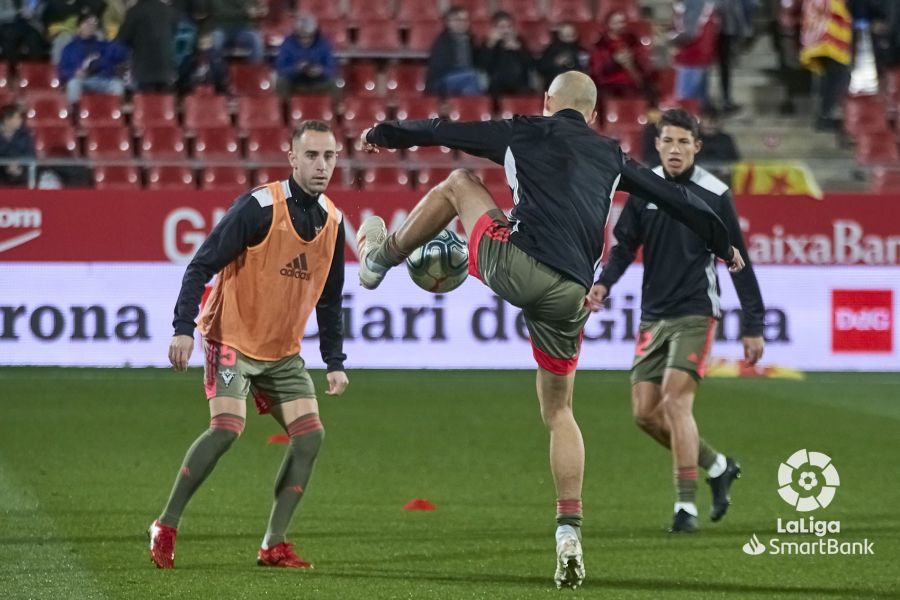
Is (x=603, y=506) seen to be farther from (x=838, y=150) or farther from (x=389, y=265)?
(x=838, y=150)

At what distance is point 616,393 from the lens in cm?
1466

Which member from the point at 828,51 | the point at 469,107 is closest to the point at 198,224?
the point at 469,107

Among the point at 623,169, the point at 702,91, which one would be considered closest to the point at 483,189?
the point at 623,169

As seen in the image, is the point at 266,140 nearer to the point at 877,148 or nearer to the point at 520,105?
the point at 520,105

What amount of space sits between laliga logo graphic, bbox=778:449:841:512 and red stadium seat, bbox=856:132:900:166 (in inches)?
324

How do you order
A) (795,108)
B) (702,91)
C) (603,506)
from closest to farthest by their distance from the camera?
(603,506) < (702,91) < (795,108)

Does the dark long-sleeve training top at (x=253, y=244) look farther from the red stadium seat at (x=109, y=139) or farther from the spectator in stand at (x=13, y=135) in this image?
the red stadium seat at (x=109, y=139)

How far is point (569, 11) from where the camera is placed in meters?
20.9

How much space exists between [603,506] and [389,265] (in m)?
2.65

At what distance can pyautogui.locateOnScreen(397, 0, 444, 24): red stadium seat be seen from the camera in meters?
20.1

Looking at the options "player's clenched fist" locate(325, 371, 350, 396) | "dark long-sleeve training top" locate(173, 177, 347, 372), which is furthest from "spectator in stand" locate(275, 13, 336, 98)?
"player's clenched fist" locate(325, 371, 350, 396)

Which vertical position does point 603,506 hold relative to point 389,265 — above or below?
below

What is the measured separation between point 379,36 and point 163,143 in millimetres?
3437

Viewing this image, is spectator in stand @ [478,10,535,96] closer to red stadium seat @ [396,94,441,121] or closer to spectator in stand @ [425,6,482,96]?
spectator in stand @ [425,6,482,96]
